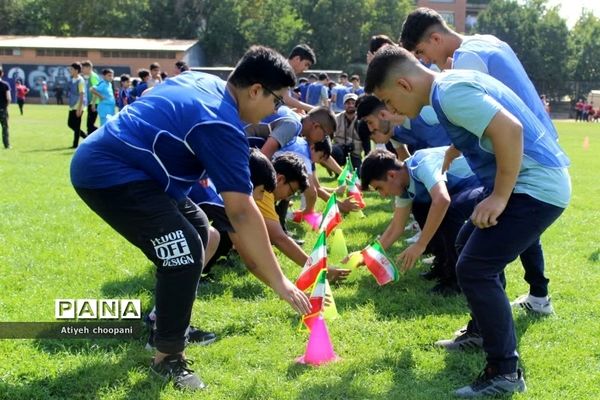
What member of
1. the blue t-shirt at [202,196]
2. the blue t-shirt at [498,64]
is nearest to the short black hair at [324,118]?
the blue t-shirt at [202,196]

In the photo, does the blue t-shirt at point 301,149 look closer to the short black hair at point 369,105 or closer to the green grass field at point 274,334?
the short black hair at point 369,105

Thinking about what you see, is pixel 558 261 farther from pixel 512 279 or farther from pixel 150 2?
pixel 150 2

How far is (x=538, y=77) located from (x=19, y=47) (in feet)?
164

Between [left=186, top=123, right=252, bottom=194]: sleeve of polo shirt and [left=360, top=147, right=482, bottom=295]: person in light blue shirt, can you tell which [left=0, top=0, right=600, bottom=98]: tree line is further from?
[left=186, top=123, right=252, bottom=194]: sleeve of polo shirt

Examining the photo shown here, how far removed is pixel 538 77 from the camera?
62.9 m

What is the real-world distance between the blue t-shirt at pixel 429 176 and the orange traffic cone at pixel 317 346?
1413mm

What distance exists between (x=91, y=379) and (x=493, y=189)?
95.6 inches

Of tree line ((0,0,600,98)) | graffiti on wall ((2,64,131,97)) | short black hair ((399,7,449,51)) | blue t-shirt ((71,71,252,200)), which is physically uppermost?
short black hair ((399,7,449,51))

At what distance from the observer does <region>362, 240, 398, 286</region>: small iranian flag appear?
183 inches

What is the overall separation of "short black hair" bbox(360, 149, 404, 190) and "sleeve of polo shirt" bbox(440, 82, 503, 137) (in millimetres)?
2002

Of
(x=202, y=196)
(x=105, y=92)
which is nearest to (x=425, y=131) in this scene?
(x=202, y=196)

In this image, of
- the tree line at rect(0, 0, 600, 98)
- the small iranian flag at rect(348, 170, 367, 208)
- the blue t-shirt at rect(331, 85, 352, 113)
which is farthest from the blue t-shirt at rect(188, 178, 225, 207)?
the tree line at rect(0, 0, 600, 98)

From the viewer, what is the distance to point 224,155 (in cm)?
287

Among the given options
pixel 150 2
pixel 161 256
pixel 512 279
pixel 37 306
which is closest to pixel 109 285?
pixel 37 306
